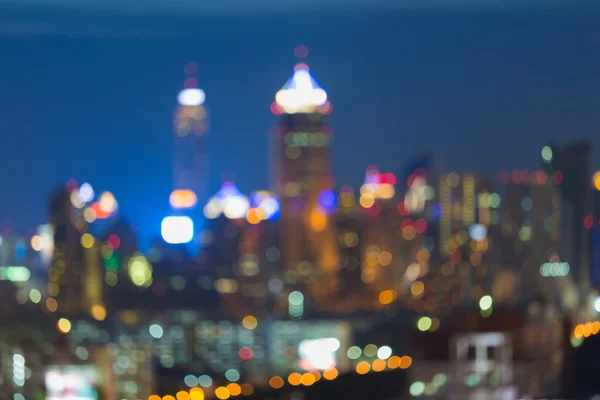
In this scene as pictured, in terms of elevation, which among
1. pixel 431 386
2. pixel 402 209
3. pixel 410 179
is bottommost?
pixel 431 386

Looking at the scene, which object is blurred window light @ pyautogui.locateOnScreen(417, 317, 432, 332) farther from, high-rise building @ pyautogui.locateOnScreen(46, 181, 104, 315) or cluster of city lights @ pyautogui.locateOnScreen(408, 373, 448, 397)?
cluster of city lights @ pyautogui.locateOnScreen(408, 373, 448, 397)

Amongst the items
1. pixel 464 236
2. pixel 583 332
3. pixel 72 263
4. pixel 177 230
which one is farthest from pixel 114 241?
pixel 583 332

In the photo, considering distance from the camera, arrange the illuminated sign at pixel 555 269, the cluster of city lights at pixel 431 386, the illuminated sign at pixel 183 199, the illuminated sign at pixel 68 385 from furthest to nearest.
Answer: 1. the illuminated sign at pixel 183 199
2. the illuminated sign at pixel 555 269
3. the illuminated sign at pixel 68 385
4. the cluster of city lights at pixel 431 386

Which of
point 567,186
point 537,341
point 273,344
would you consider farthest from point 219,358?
point 537,341

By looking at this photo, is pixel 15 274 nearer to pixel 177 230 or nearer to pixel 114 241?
pixel 114 241

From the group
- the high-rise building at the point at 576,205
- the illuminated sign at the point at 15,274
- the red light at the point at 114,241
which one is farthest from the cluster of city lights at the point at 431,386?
the red light at the point at 114,241

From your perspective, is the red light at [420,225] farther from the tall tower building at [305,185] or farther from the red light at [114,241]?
the red light at [114,241]

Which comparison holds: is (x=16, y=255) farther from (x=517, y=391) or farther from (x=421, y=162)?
(x=517, y=391)
